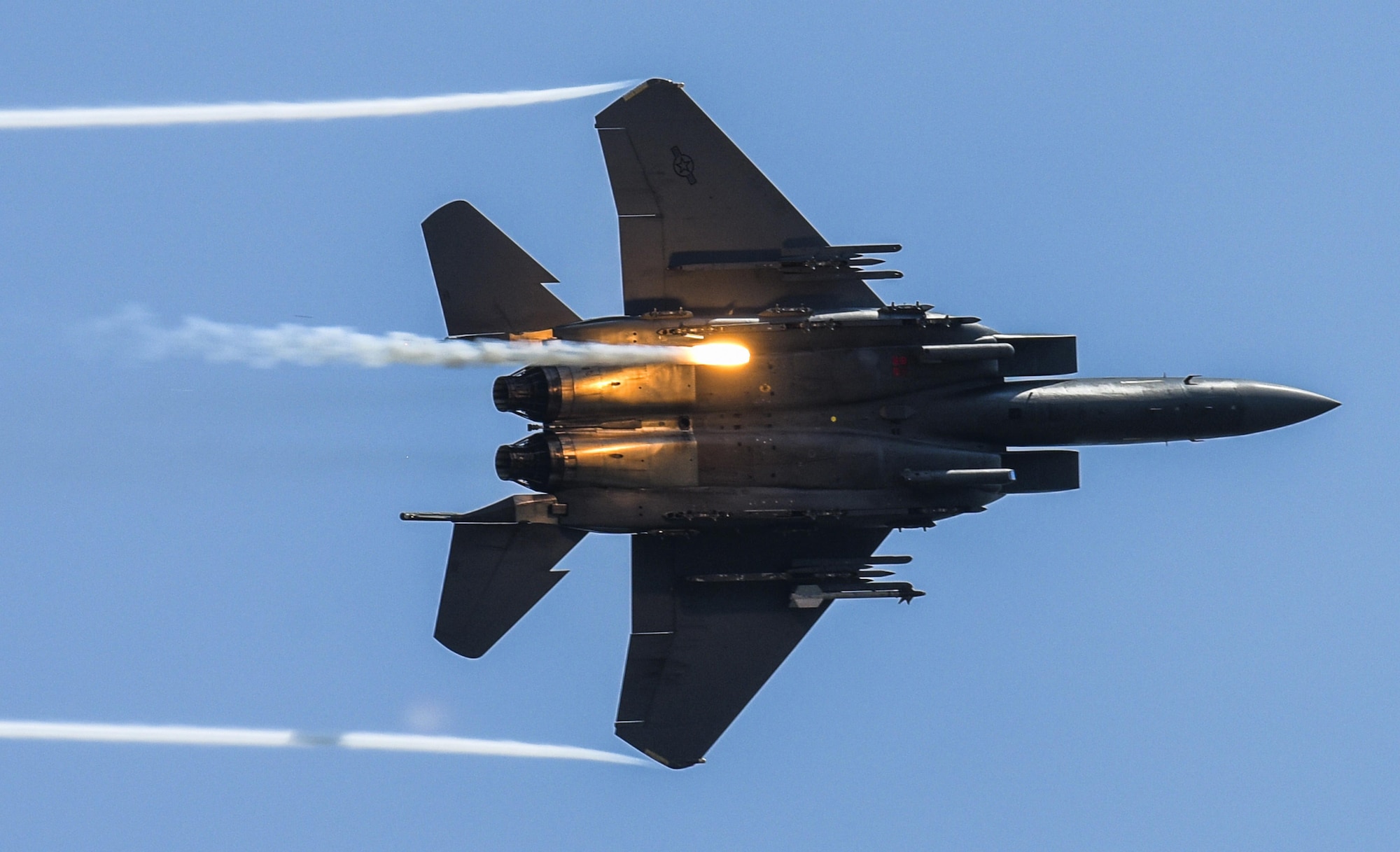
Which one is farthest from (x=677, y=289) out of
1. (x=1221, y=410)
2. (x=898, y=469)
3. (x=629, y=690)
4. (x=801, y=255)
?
(x=1221, y=410)

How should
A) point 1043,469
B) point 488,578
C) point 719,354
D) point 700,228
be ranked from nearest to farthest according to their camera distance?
point 719,354, point 488,578, point 700,228, point 1043,469

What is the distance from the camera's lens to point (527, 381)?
22.2 meters

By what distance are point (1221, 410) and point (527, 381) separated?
8.61 meters

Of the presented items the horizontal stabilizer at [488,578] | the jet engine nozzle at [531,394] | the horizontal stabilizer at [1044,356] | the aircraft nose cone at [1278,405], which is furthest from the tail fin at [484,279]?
the aircraft nose cone at [1278,405]

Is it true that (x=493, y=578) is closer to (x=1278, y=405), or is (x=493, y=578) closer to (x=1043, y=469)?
(x=1043, y=469)

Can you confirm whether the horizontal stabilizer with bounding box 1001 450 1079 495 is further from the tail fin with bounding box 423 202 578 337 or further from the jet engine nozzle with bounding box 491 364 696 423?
the tail fin with bounding box 423 202 578 337

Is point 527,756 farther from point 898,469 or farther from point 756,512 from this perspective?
point 898,469

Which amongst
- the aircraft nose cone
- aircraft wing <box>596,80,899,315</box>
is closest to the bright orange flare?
aircraft wing <box>596,80,899,315</box>

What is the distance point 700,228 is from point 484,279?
259 cm

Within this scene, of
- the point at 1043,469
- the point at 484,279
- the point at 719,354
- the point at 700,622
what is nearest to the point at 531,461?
the point at 484,279

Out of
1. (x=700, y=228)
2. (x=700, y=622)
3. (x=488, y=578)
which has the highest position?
(x=700, y=228)

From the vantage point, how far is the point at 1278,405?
24.9 metres

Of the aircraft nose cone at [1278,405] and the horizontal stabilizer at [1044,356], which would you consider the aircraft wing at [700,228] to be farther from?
the aircraft nose cone at [1278,405]

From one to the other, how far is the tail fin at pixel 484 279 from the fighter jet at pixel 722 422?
2 centimetres
